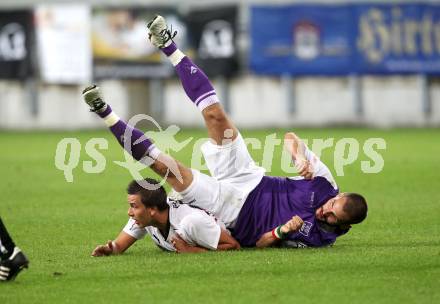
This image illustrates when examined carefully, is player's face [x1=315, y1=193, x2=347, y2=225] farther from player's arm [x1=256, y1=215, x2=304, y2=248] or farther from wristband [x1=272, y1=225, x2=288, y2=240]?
wristband [x1=272, y1=225, x2=288, y2=240]

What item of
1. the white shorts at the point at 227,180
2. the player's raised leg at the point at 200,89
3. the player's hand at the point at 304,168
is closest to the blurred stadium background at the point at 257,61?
the player's raised leg at the point at 200,89

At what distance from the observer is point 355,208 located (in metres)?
9.61

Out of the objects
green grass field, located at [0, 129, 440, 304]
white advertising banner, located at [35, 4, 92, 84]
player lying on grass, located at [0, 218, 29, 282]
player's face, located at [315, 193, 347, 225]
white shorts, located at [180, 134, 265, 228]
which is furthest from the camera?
white advertising banner, located at [35, 4, 92, 84]

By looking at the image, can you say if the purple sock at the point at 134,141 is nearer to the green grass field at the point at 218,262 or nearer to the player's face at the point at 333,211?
the green grass field at the point at 218,262

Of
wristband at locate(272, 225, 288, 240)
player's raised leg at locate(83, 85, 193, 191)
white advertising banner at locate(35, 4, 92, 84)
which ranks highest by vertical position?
white advertising banner at locate(35, 4, 92, 84)

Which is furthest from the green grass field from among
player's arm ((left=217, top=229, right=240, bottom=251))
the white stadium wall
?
the white stadium wall

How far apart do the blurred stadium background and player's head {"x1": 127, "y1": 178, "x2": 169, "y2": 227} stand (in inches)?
780

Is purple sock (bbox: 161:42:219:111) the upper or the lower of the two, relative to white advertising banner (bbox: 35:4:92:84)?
lower

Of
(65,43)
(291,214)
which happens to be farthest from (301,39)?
(291,214)

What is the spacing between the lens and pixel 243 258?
9445 mm

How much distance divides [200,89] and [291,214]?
1.57 meters

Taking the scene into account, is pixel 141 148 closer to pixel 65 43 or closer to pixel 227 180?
pixel 227 180

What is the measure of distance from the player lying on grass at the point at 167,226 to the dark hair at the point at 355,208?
1.10 m

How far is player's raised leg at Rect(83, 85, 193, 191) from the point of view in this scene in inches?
382
